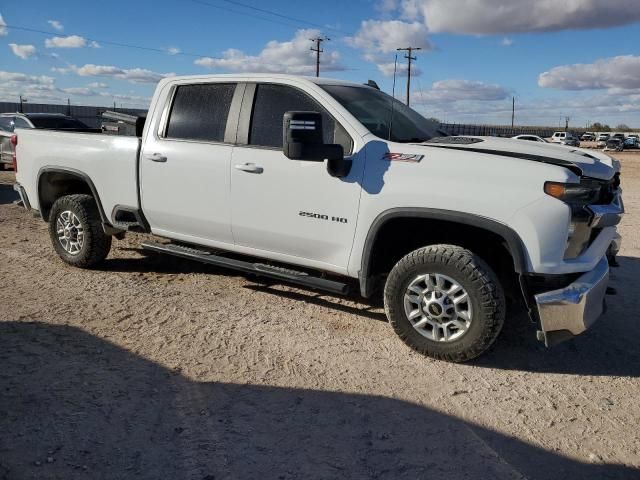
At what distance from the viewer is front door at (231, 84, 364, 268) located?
4.36 metres

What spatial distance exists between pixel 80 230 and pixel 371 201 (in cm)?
343

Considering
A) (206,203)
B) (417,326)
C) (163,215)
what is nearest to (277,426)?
(417,326)

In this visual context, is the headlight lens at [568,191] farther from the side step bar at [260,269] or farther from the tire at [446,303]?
the side step bar at [260,269]

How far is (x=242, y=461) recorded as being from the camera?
2.92 m

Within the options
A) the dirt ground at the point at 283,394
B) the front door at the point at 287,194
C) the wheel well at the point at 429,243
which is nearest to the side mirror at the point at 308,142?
the front door at the point at 287,194

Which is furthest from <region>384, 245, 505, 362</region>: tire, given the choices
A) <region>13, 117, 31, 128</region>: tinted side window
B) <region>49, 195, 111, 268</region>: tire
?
<region>13, 117, 31, 128</region>: tinted side window

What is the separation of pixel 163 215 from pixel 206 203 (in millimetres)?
590

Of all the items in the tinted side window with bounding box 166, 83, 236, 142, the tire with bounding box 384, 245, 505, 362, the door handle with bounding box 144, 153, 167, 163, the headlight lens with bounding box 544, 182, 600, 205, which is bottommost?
the tire with bounding box 384, 245, 505, 362

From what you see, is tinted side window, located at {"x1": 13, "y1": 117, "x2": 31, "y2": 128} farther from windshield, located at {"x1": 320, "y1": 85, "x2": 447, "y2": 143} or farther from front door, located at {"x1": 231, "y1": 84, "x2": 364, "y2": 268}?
windshield, located at {"x1": 320, "y1": 85, "x2": 447, "y2": 143}

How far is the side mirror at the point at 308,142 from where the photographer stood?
3.99 m

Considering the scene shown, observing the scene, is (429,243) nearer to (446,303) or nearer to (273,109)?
(446,303)

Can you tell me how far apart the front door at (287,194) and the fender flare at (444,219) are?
17 cm

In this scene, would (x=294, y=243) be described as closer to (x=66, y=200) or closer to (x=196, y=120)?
(x=196, y=120)

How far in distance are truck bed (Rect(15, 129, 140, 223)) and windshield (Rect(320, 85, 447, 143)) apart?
6.76 feet
